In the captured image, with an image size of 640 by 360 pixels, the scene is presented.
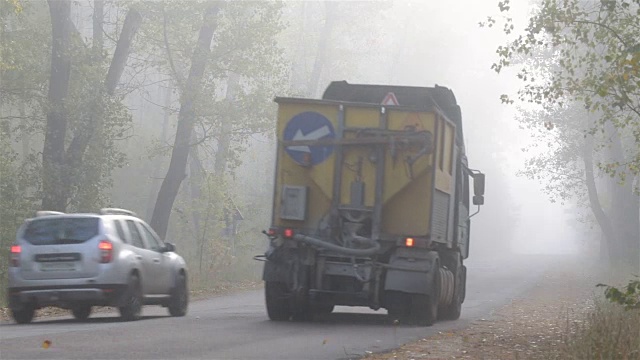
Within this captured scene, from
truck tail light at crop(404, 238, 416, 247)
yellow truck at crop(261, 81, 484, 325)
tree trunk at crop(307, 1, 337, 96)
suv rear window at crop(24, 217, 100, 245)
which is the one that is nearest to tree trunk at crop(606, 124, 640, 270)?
tree trunk at crop(307, 1, 337, 96)

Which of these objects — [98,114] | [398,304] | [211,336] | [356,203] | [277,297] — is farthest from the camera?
[98,114]

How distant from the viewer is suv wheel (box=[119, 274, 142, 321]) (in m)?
17.6

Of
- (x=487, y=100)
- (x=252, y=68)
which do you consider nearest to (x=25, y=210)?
(x=252, y=68)

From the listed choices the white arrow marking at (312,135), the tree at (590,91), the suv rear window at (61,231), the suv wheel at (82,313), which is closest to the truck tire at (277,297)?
the white arrow marking at (312,135)

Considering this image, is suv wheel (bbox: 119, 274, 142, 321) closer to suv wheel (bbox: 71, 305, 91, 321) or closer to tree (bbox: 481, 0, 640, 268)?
suv wheel (bbox: 71, 305, 91, 321)

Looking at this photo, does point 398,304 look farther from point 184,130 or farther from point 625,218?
point 625,218

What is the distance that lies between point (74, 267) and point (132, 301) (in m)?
1.06

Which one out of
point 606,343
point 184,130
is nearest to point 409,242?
point 606,343

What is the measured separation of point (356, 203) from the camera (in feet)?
58.1

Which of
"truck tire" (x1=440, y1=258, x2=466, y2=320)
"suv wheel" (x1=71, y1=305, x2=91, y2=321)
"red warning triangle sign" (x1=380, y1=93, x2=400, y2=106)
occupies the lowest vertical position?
"suv wheel" (x1=71, y1=305, x2=91, y2=321)

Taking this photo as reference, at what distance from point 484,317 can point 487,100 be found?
242ft

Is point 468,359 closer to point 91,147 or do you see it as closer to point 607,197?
point 91,147

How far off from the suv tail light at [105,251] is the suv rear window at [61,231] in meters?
0.23

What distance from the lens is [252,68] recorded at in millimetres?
41250
